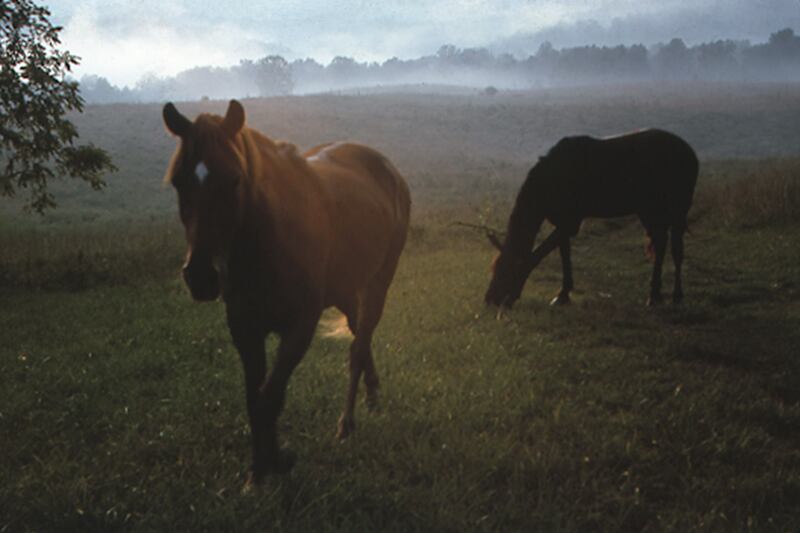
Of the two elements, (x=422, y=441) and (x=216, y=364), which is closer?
(x=422, y=441)

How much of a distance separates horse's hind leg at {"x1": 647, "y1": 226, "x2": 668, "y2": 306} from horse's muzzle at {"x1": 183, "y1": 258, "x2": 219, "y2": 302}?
753 cm

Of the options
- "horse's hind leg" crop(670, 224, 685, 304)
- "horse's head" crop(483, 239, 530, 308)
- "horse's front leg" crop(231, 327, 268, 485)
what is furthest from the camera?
"horse's hind leg" crop(670, 224, 685, 304)

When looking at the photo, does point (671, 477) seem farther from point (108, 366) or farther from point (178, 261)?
point (178, 261)

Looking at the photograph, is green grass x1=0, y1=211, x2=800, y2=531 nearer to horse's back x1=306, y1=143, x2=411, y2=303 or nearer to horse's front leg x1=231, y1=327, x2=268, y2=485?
horse's front leg x1=231, y1=327, x2=268, y2=485

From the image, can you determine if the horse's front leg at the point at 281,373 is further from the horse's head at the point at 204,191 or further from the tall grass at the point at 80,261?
the tall grass at the point at 80,261

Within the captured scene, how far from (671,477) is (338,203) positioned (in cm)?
311

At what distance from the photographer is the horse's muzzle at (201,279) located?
8.41ft

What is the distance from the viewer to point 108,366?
5.68 m

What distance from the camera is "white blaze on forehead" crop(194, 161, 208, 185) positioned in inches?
101

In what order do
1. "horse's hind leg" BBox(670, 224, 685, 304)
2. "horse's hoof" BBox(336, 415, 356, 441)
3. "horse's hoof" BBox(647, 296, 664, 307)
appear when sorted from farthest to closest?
"horse's hind leg" BBox(670, 224, 685, 304) → "horse's hoof" BBox(647, 296, 664, 307) → "horse's hoof" BBox(336, 415, 356, 441)

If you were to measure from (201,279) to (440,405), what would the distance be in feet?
8.81

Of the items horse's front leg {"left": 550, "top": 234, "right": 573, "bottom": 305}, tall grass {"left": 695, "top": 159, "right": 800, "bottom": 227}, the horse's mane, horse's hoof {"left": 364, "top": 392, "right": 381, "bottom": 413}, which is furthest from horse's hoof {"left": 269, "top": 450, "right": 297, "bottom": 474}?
tall grass {"left": 695, "top": 159, "right": 800, "bottom": 227}

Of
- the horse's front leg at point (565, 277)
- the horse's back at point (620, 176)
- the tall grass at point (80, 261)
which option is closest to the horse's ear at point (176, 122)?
the horse's back at point (620, 176)

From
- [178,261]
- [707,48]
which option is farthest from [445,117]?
[707,48]
